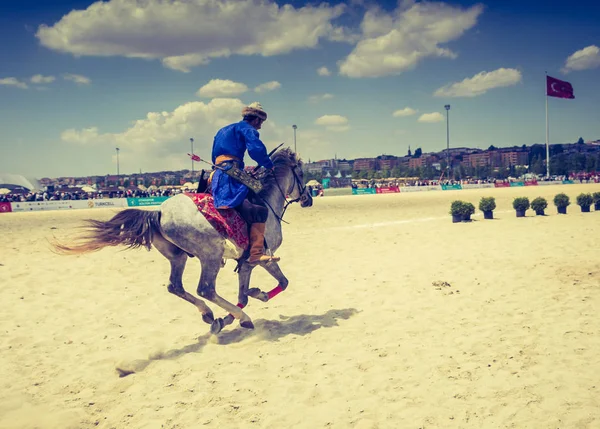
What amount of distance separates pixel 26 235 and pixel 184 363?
16640mm

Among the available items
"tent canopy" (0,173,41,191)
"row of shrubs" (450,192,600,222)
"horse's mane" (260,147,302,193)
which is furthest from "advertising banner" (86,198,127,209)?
"tent canopy" (0,173,41,191)

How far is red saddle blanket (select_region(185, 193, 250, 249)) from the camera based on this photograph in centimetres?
636

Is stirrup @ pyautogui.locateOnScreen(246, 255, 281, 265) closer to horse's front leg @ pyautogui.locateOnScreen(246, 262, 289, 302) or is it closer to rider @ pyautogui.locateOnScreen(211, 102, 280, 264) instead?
rider @ pyautogui.locateOnScreen(211, 102, 280, 264)

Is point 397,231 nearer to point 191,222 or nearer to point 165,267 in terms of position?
point 165,267

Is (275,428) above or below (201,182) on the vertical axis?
below

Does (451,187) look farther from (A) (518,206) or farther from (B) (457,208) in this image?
(B) (457,208)

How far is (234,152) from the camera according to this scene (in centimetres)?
652

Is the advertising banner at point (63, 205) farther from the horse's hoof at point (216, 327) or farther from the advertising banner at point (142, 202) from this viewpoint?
the horse's hoof at point (216, 327)

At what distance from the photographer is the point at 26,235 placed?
62.0 ft

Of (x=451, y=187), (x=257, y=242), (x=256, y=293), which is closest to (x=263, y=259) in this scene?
(x=257, y=242)

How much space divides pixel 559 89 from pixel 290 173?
64.0 meters

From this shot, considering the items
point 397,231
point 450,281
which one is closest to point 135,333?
point 450,281

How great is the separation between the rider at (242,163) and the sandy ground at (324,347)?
1.64 meters

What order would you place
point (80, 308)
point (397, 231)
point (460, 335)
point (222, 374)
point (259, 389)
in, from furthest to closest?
point (397, 231) < point (80, 308) < point (460, 335) < point (222, 374) < point (259, 389)
